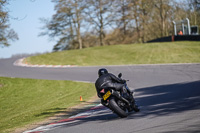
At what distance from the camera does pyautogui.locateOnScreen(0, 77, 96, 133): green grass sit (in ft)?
46.8

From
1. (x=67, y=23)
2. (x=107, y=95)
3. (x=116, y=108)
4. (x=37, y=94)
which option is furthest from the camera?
(x=67, y=23)

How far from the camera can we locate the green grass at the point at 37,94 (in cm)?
1426

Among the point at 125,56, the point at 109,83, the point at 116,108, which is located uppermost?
the point at 125,56

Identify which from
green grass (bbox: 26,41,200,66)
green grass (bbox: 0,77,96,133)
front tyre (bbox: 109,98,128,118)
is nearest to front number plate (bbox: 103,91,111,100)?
front tyre (bbox: 109,98,128,118)

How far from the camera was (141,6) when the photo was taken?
56.2 metres

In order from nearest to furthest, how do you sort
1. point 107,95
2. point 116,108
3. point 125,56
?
point 116,108
point 107,95
point 125,56

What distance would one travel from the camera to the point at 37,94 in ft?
61.0

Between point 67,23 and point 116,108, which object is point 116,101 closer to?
point 116,108

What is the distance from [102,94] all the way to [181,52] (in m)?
26.2

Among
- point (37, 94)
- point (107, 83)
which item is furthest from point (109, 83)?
point (37, 94)

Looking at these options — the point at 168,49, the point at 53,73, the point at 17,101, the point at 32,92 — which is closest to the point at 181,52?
the point at 168,49

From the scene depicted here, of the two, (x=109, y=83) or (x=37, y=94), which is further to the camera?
(x=37, y=94)

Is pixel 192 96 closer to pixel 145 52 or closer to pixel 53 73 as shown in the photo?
pixel 53 73

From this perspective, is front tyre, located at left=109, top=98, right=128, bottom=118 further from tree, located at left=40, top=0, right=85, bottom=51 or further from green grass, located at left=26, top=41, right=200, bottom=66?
tree, located at left=40, top=0, right=85, bottom=51
